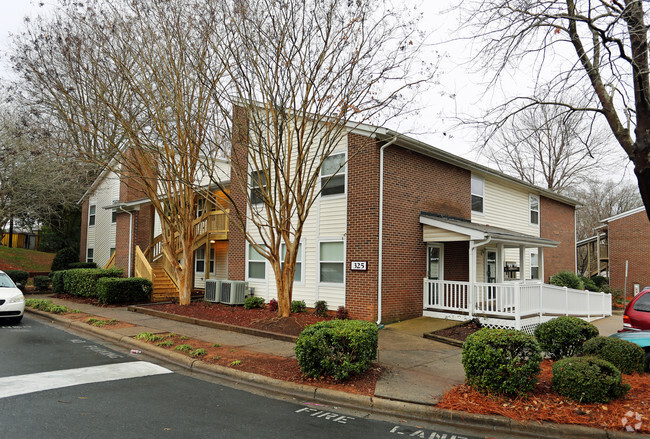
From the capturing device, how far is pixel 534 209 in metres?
21.4

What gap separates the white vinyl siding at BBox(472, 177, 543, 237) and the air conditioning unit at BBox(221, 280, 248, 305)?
9.26m

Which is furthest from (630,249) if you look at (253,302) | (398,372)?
(398,372)

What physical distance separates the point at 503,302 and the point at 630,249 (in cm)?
1956

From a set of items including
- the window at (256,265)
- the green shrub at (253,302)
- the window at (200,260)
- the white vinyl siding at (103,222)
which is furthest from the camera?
the white vinyl siding at (103,222)

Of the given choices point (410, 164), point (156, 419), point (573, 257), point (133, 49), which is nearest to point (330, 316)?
point (410, 164)

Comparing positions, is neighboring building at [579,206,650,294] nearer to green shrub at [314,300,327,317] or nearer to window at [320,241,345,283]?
window at [320,241,345,283]

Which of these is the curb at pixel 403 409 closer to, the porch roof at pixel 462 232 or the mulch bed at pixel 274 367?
the mulch bed at pixel 274 367

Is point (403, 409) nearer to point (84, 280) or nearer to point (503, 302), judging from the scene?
point (503, 302)

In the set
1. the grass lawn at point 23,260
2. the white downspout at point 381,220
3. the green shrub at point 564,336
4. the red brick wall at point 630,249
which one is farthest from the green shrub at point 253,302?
the grass lawn at point 23,260

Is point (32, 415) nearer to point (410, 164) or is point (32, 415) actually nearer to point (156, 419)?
point (156, 419)

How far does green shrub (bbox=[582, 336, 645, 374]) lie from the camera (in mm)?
6410

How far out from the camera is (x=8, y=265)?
101 ft

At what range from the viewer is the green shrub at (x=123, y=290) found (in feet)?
54.0

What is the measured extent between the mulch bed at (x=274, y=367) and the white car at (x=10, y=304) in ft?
18.1
